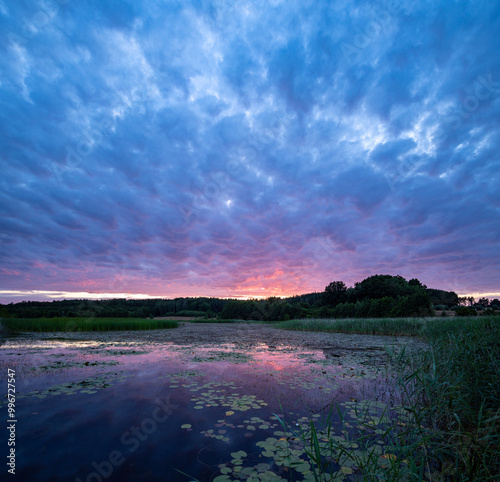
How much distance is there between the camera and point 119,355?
12.0m

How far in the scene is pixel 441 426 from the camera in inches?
178

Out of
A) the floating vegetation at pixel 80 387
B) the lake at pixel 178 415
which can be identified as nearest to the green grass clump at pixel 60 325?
the lake at pixel 178 415

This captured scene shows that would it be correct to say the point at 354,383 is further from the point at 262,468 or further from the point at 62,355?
the point at 62,355

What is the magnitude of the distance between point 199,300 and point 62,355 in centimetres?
11438

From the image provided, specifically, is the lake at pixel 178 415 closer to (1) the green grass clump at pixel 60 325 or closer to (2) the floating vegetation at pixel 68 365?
(2) the floating vegetation at pixel 68 365

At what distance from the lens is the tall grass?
278cm

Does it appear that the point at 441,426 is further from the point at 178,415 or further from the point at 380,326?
the point at 380,326

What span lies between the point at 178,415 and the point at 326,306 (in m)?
73.3

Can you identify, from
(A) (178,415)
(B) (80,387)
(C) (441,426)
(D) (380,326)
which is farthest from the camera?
(D) (380,326)

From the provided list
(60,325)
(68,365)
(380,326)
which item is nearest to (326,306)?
(380,326)

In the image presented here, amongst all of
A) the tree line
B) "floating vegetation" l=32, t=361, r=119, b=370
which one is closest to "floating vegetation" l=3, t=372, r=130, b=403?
"floating vegetation" l=32, t=361, r=119, b=370

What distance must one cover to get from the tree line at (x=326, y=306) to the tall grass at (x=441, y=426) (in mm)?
28660

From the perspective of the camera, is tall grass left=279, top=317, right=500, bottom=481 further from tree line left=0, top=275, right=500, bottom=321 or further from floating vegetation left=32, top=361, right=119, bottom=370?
tree line left=0, top=275, right=500, bottom=321

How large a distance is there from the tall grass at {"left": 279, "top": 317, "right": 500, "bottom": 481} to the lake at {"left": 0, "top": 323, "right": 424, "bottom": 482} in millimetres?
423
